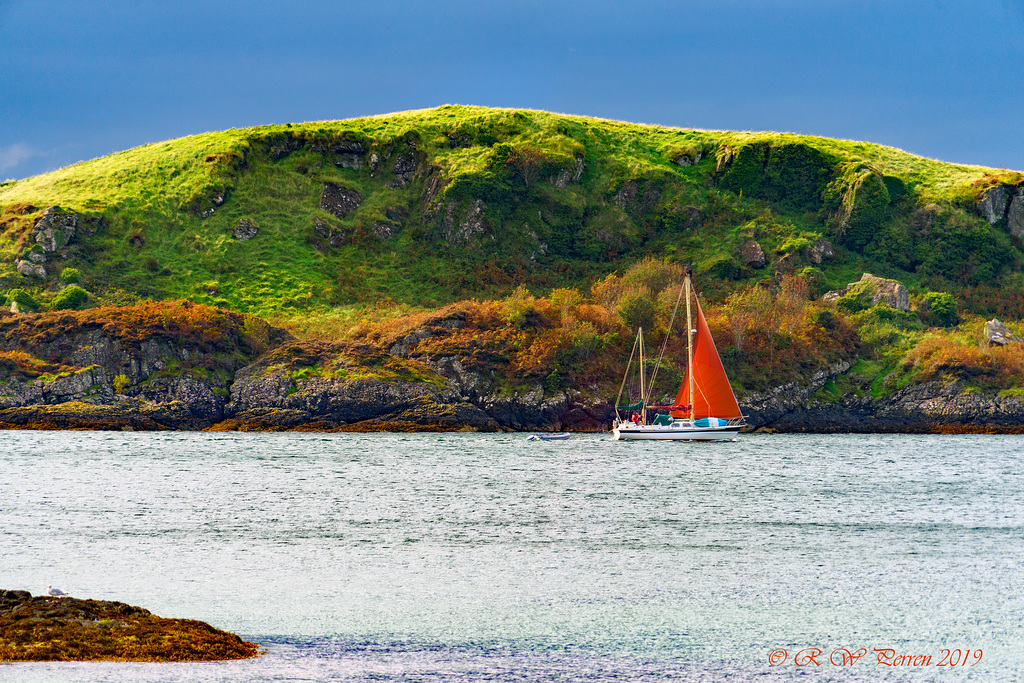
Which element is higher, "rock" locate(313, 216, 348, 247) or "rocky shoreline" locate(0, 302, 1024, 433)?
"rock" locate(313, 216, 348, 247)

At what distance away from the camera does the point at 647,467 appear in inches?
1879

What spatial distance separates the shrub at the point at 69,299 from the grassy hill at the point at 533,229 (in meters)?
3.09

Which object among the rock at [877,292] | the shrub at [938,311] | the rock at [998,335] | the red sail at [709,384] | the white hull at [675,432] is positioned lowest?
the white hull at [675,432]

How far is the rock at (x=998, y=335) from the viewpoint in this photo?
299 feet

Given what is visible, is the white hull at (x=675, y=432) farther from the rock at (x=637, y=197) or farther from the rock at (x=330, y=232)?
the rock at (x=637, y=197)

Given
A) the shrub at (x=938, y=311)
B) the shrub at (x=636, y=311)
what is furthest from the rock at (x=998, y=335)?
the shrub at (x=636, y=311)

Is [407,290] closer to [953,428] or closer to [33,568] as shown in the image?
[953,428]

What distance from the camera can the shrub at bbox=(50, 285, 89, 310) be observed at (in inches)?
3755

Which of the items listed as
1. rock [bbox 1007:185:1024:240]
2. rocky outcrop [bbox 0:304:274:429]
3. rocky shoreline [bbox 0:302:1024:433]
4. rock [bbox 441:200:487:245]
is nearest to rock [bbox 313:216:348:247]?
rock [bbox 441:200:487:245]

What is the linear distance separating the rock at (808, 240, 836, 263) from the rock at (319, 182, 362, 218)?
68305mm

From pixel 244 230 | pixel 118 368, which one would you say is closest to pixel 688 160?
pixel 244 230

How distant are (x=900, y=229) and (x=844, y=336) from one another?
1595 inches

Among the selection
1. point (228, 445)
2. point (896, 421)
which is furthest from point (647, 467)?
point (896, 421)

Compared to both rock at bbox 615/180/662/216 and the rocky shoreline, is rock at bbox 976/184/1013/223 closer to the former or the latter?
rock at bbox 615/180/662/216
